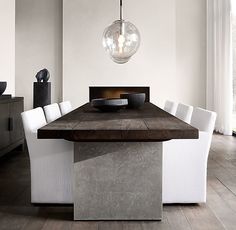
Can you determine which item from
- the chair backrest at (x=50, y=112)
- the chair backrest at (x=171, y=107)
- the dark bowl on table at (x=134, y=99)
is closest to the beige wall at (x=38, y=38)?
the chair backrest at (x=171, y=107)

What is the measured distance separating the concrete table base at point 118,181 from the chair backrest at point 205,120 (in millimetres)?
Answer: 520

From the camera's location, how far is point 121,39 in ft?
17.1

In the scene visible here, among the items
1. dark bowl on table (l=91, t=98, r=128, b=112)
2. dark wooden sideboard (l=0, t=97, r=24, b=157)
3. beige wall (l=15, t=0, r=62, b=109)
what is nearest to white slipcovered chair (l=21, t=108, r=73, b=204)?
dark bowl on table (l=91, t=98, r=128, b=112)

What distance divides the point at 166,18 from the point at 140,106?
4.41m

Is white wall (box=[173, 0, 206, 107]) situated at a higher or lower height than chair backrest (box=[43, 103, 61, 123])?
higher

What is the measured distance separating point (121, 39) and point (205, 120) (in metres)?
2.27

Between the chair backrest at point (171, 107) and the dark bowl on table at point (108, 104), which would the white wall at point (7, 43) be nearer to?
the chair backrest at point (171, 107)

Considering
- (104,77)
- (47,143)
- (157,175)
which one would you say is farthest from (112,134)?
(104,77)

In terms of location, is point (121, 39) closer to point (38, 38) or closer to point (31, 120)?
point (31, 120)

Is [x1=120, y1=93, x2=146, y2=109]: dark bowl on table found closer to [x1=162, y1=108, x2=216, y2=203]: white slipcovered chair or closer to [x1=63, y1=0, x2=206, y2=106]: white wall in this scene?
[x1=162, y1=108, x2=216, y2=203]: white slipcovered chair

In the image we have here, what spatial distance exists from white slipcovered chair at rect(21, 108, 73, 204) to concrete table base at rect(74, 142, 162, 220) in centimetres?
32

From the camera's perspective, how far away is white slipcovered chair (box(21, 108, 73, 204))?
321cm

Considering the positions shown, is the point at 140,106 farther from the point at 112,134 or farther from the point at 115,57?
the point at 112,134

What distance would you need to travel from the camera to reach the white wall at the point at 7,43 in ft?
20.5
